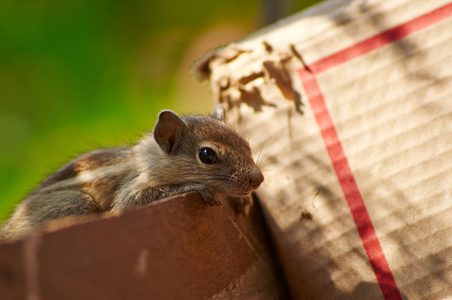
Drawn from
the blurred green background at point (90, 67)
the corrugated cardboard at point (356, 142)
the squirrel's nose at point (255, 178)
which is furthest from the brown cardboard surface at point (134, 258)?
the blurred green background at point (90, 67)

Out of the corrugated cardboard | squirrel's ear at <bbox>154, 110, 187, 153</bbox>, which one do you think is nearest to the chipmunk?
squirrel's ear at <bbox>154, 110, 187, 153</bbox>

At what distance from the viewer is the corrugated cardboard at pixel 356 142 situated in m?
1.33

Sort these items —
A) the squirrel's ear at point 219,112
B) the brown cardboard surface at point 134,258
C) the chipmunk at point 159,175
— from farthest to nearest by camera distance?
the squirrel's ear at point 219,112 → the chipmunk at point 159,175 → the brown cardboard surface at point 134,258

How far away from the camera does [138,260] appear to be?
3.07ft

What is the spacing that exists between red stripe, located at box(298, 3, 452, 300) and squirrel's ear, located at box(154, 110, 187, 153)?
19.4 inches

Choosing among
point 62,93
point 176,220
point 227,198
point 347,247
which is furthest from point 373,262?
point 62,93

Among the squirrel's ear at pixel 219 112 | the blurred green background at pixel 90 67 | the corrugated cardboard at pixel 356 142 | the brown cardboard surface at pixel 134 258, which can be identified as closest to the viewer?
the brown cardboard surface at pixel 134 258

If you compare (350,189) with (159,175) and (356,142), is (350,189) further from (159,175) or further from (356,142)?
(159,175)

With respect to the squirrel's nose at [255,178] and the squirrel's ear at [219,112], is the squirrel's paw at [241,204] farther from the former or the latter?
the squirrel's ear at [219,112]

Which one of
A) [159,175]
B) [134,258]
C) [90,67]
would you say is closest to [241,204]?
[159,175]

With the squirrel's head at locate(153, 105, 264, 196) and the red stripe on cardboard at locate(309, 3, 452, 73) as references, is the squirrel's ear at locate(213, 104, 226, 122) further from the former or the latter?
the red stripe on cardboard at locate(309, 3, 452, 73)

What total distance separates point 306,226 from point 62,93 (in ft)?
7.75

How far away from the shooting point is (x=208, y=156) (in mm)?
1517

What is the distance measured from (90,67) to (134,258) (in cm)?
255
